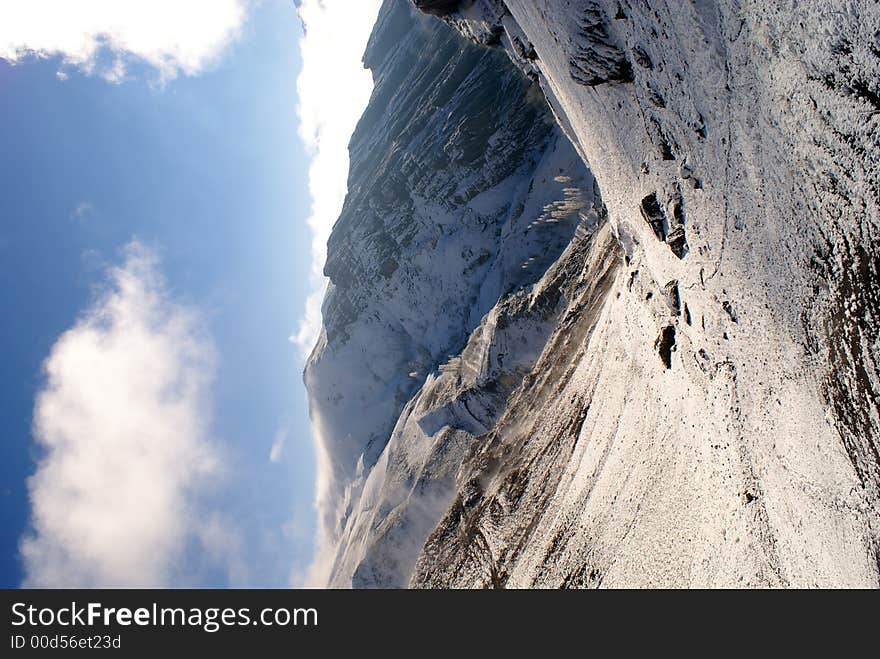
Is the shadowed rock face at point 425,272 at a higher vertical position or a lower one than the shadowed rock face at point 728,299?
higher

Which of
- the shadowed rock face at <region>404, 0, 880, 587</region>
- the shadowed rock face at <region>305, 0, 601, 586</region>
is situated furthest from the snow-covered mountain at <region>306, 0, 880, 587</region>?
the shadowed rock face at <region>305, 0, 601, 586</region>

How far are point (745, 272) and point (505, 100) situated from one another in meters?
26.8

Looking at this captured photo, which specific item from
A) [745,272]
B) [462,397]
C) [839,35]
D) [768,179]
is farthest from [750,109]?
[462,397]

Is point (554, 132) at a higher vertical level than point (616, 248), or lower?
higher

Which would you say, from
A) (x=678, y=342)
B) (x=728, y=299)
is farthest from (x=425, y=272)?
(x=728, y=299)

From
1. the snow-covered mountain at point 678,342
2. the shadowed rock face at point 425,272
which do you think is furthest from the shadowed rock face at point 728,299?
the shadowed rock face at point 425,272

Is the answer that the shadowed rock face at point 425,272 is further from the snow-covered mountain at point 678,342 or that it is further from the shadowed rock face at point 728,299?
the shadowed rock face at point 728,299

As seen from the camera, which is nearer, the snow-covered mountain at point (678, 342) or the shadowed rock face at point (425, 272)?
the snow-covered mountain at point (678, 342)

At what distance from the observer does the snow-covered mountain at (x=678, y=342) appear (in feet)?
11.9

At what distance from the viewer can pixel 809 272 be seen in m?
3.96

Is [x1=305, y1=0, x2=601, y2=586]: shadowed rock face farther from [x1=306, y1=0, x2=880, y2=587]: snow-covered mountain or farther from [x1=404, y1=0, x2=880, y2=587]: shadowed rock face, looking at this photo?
[x1=404, y1=0, x2=880, y2=587]: shadowed rock face

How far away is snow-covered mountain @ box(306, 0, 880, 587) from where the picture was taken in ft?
11.9

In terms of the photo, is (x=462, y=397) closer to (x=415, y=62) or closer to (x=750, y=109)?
(x=750, y=109)

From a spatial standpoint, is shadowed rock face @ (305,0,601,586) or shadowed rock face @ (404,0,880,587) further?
shadowed rock face @ (305,0,601,586)
